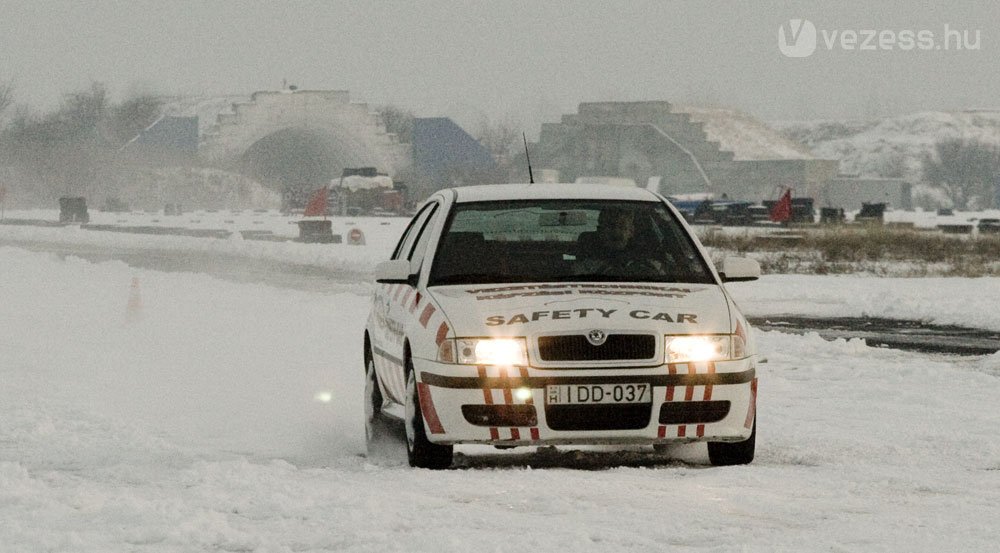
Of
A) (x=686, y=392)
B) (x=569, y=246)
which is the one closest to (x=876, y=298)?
(x=569, y=246)

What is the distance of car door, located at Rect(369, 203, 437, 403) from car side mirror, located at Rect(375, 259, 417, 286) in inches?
6.7

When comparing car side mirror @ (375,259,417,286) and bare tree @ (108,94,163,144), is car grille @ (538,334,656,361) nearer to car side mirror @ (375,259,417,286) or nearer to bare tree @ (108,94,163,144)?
car side mirror @ (375,259,417,286)

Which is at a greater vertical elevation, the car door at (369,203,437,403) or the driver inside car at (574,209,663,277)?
the driver inside car at (574,209,663,277)

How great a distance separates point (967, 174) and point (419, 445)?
5972 inches

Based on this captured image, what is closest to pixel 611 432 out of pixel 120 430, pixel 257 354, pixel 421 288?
pixel 421 288

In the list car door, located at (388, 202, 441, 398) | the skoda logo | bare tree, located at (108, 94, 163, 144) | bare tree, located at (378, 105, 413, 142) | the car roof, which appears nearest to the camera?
the skoda logo

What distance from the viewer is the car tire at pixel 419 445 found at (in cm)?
756

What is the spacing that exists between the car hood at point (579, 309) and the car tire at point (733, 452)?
648mm

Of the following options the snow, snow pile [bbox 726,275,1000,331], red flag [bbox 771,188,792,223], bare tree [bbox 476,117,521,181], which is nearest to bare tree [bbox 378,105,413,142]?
bare tree [bbox 476,117,521,181]

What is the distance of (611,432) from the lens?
736cm

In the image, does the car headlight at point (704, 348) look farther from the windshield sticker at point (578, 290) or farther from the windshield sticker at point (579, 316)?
the windshield sticker at point (578, 290)

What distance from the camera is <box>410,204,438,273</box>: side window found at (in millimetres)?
8695

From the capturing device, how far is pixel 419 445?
7.58m

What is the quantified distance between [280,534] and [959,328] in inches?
578
